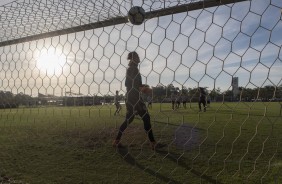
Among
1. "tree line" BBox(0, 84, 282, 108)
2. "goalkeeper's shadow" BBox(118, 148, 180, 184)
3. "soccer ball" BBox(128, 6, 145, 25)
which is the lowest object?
"goalkeeper's shadow" BBox(118, 148, 180, 184)

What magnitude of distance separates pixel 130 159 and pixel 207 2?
3.28m

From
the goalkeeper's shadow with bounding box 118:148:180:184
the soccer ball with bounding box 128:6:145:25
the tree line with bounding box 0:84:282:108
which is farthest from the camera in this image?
the goalkeeper's shadow with bounding box 118:148:180:184

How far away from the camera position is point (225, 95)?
2656mm

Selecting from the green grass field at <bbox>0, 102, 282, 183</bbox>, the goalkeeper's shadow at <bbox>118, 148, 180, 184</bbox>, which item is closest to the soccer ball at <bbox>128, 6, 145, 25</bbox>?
the green grass field at <bbox>0, 102, 282, 183</bbox>

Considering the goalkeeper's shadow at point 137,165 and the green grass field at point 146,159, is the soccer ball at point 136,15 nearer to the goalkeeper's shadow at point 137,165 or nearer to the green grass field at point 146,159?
the green grass field at point 146,159

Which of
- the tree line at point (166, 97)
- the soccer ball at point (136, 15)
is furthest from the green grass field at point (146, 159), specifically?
the soccer ball at point (136, 15)

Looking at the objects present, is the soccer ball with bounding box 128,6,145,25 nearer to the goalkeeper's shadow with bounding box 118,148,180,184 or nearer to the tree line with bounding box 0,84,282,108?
the tree line with bounding box 0,84,282,108

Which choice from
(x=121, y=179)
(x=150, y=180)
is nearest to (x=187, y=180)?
(x=150, y=180)

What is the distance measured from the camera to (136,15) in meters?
3.03

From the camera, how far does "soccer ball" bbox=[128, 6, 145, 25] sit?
3.02 metres

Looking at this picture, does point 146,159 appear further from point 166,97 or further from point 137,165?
point 166,97

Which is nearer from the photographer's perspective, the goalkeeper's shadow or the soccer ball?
the soccer ball

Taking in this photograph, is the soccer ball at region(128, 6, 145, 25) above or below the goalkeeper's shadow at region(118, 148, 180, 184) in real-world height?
above

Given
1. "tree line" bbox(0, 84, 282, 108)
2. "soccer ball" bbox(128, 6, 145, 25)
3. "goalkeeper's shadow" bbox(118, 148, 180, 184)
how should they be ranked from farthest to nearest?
"goalkeeper's shadow" bbox(118, 148, 180, 184), "soccer ball" bbox(128, 6, 145, 25), "tree line" bbox(0, 84, 282, 108)
